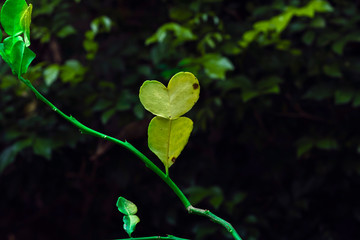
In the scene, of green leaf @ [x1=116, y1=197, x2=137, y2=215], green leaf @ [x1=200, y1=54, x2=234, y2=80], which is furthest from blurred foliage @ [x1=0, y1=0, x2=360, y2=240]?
green leaf @ [x1=116, y1=197, x2=137, y2=215]

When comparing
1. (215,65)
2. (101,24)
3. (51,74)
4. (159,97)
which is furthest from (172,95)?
(101,24)

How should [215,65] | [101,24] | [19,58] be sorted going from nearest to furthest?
[19,58], [215,65], [101,24]

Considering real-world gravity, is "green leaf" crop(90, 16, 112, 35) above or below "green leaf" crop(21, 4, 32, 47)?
below

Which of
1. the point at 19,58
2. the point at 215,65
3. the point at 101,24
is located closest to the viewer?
the point at 19,58

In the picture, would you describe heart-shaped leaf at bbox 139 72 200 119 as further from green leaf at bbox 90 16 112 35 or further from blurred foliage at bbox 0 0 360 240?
green leaf at bbox 90 16 112 35

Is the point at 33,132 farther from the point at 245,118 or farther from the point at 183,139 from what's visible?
the point at 183,139

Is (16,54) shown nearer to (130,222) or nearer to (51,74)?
(130,222)

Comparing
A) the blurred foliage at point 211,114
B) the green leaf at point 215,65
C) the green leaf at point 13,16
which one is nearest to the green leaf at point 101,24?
the blurred foliage at point 211,114

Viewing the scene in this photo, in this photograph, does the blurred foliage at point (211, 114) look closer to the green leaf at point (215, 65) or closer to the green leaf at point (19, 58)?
the green leaf at point (215, 65)
